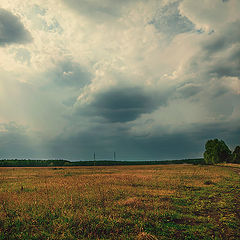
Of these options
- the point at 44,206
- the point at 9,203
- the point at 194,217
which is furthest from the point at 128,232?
the point at 9,203

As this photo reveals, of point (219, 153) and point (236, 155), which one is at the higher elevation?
point (219, 153)

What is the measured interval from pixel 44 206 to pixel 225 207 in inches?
445

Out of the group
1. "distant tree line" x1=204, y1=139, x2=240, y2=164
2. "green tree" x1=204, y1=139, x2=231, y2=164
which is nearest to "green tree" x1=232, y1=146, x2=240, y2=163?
"distant tree line" x1=204, y1=139, x2=240, y2=164

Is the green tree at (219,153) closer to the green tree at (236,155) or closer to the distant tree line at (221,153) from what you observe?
the distant tree line at (221,153)

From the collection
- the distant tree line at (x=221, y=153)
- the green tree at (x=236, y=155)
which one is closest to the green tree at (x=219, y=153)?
the distant tree line at (x=221, y=153)

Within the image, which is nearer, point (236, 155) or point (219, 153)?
point (219, 153)

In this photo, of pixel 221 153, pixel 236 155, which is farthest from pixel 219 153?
pixel 236 155

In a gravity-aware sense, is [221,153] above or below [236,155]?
above

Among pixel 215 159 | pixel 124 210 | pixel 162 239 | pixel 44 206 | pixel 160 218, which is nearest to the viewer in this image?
pixel 162 239

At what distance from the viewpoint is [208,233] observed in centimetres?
817

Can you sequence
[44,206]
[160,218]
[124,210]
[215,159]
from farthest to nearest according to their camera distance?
1. [215,159]
2. [44,206]
3. [124,210]
4. [160,218]

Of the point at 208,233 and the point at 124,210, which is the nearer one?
the point at 208,233

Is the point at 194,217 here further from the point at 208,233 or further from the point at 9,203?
the point at 9,203

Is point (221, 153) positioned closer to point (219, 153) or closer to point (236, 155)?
point (219, 153)
